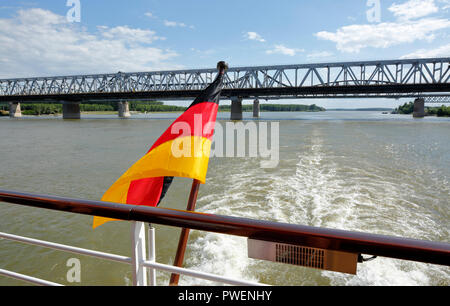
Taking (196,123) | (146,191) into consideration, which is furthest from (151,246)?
(196,123)

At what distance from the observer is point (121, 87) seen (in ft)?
276

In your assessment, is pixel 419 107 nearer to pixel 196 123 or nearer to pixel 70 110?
pixel 196 123

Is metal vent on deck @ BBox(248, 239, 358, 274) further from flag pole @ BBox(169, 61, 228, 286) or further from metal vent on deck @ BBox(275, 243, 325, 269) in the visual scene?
flag pole @ BBox(169, 61, 228, 286)

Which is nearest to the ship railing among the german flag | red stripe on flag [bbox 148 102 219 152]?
the german flag

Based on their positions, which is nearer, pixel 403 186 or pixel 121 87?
pixel 403 186

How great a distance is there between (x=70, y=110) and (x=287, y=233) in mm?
81336

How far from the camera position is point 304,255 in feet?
3.69

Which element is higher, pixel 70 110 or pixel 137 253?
pixel 70 110

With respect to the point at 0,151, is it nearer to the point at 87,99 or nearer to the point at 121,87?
the point at 87,99

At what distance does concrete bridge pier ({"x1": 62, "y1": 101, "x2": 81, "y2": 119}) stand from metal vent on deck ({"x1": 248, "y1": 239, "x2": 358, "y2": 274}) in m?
79.6
